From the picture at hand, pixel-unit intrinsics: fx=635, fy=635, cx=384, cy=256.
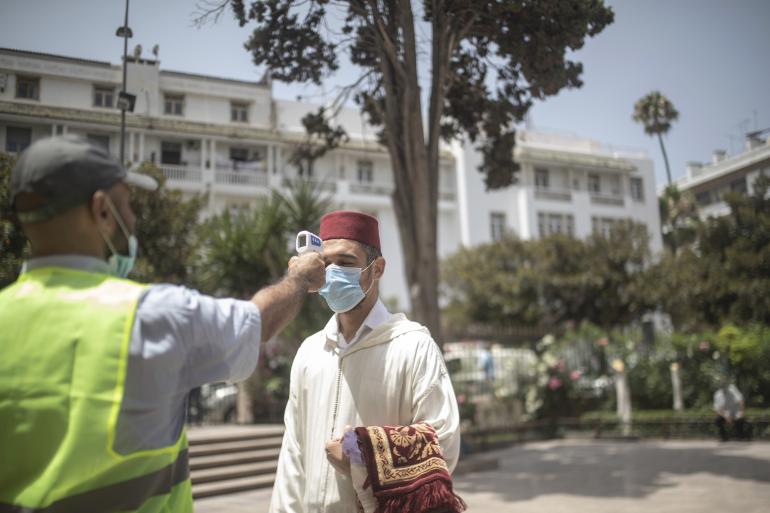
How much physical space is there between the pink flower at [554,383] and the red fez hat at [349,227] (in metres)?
12.2

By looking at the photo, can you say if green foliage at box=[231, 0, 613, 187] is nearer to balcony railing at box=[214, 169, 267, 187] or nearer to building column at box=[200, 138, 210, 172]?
building column at box=[200, 138, 210, 172]

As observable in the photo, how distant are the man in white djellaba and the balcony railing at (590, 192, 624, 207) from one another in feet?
109

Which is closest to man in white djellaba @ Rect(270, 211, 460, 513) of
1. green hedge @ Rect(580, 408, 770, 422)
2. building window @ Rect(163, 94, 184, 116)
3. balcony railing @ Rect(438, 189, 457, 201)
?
building window @ Rect(163, 94, 184, 116)

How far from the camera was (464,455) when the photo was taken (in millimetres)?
11016

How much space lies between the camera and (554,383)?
14.2 metres

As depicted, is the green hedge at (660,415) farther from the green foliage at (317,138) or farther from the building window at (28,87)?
the building window at (28,87)

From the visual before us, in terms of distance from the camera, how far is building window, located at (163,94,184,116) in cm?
777

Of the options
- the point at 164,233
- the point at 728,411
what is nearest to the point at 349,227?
the point at 164,233

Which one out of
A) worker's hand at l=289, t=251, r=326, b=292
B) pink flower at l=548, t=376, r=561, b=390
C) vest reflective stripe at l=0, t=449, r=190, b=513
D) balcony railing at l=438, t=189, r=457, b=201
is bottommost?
pink flower at l=548, t=376, r=561, b=390

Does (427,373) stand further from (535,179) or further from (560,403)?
(535,179)

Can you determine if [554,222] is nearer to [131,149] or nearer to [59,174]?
[131,149]

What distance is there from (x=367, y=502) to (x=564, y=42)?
304 inches

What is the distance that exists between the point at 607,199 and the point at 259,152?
22.7 m

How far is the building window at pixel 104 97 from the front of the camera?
6.30 meters
